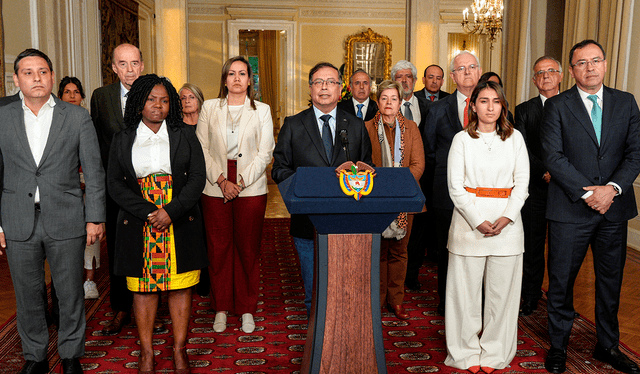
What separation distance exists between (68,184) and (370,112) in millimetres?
2806

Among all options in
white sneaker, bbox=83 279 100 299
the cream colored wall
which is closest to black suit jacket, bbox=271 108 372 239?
white sneaker, bbox=83 279 100 299

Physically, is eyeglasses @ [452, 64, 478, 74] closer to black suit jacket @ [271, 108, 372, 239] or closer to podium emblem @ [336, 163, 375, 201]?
black suit jacket @ [271, 108, 372, 239]

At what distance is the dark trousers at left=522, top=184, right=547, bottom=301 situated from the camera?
4.13 meters

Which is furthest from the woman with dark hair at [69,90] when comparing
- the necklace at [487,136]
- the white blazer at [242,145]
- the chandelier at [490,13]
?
the chandelier at [490,13]

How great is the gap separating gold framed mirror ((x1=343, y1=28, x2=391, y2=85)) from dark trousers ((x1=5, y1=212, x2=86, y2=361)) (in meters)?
11.4

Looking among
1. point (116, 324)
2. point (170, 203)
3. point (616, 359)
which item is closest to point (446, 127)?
point (616, 359)

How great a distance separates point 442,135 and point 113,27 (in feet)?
26.2

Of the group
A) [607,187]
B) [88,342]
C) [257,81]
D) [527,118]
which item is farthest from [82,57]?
[257,81]

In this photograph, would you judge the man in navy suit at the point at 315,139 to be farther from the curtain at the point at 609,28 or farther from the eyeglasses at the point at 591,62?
the curtain at the point at 609,28

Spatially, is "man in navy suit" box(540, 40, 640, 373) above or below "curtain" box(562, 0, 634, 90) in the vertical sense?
below

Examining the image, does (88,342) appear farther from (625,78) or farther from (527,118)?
(625,78)

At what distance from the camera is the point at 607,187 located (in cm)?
300

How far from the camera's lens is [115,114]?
11.8 ft

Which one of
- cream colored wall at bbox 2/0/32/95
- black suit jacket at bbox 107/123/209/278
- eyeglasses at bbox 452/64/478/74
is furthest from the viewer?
cream colored wall at bbox 2/0/32/95
